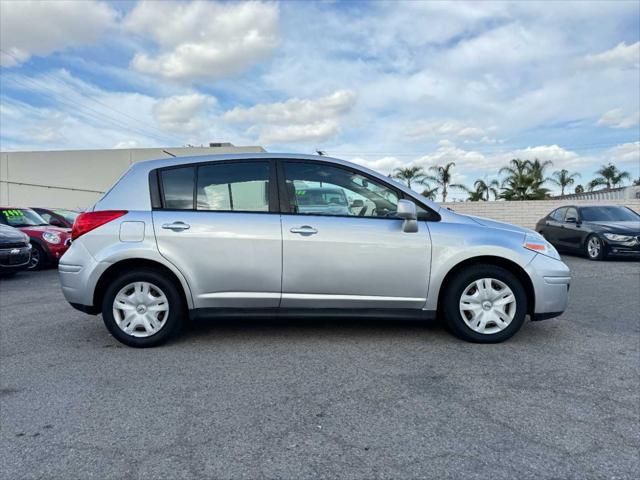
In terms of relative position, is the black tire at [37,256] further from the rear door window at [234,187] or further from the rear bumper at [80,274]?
the rear door window at [234,187]

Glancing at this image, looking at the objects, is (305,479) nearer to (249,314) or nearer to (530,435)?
(530,435)

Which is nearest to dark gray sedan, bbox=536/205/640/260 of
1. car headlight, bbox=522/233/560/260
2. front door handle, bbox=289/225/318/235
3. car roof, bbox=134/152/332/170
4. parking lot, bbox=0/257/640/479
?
parking lot, bbox=0/257/640/479

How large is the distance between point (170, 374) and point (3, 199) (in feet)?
98.1

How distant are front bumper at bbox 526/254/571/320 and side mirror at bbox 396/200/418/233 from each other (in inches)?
42.0

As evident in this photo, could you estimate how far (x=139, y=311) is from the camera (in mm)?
4102

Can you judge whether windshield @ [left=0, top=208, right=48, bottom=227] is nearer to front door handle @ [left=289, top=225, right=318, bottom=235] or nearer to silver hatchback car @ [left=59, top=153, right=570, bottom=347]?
silver hatchback car @ [left=59, top=153, right=570, bottom=347]

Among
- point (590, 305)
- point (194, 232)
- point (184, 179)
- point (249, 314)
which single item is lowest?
point (590, 305)

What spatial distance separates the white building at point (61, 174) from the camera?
27219 mm

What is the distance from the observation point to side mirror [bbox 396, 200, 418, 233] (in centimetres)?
396

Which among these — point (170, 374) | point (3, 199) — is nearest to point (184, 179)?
point (170, 374)

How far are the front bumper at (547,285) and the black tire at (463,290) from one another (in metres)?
0.12

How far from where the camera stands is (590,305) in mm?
5898

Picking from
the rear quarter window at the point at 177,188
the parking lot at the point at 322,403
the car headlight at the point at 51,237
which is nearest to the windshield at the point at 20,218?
the car headlight at the point at 51,237

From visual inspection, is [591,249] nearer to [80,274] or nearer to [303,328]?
[303,328]
